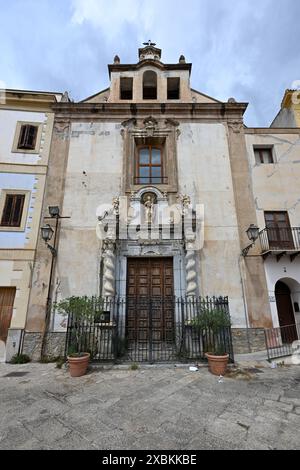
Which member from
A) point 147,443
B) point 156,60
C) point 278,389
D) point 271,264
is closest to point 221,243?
point 271,264

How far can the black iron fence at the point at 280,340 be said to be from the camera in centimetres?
688

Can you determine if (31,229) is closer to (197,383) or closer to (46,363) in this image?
(46,363)

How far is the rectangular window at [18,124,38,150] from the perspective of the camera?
371 inches

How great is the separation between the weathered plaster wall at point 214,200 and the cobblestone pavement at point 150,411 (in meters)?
3.00

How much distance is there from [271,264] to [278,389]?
4.77 metres

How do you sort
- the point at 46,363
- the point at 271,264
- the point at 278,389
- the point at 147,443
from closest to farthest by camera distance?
1. the point at 147,443
2. the point at 278,389
3. the point at 46,363
4. the point at 271,264

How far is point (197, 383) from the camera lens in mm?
4793

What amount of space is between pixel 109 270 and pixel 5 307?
3794 mm

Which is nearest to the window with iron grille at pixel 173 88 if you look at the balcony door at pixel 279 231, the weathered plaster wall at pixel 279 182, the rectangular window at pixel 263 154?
the weathered plaster wall at pixel 279 182

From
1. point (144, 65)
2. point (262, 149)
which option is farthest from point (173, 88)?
point (262, 149)

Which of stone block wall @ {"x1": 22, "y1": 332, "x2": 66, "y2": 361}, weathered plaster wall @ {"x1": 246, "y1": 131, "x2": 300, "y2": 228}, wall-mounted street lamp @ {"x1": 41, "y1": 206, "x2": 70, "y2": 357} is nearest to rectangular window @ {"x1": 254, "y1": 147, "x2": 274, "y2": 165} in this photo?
weathered plaster wall @ {"x1": 246, "y1": 131, "x2": 300, "y2": 228}

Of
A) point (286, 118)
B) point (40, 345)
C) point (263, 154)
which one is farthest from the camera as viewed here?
point (286, 118)

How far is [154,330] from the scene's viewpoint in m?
7.64

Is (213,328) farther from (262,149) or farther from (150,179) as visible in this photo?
(262,149)
